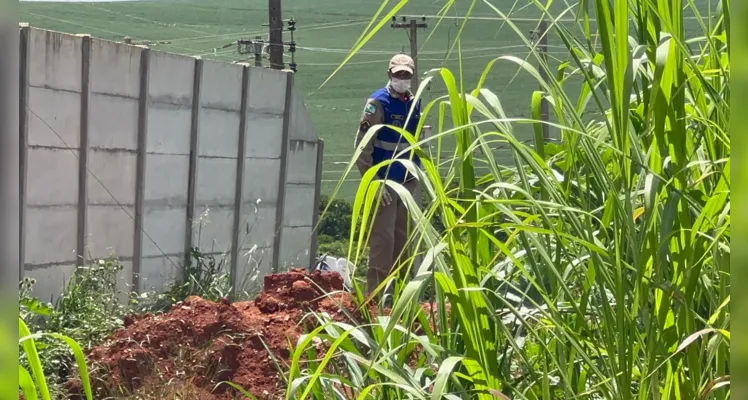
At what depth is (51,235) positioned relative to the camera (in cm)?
756

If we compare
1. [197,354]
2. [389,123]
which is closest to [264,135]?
[389,123]

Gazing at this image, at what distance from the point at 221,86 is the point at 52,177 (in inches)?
112

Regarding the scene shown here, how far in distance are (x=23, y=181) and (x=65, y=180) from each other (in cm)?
57

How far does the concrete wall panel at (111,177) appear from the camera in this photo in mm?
8117

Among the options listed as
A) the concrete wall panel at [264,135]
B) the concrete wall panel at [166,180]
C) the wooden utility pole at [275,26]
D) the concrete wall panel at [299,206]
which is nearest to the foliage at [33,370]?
the concrete wall panel at [166,180]

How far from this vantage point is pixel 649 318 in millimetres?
1273

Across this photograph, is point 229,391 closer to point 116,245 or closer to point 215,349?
point 215,349

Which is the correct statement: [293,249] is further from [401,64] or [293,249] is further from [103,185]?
[401,64]

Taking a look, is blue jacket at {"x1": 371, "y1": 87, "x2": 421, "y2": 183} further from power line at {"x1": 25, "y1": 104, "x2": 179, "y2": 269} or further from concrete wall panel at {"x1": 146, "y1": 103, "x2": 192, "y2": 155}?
concrete wall panel at {"x1": 146, "y1": 103, "x2": 192, "y2": 155}

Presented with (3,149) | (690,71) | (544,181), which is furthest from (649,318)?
(3,149)

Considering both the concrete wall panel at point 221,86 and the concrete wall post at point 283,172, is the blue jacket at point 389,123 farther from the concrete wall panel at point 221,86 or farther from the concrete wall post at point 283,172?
the concrete wall post at point 283,172

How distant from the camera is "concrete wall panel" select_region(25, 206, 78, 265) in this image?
7348mm

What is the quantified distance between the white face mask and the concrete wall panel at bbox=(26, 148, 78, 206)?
111 inches

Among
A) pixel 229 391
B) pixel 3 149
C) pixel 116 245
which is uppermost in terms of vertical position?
pixel 3 149
